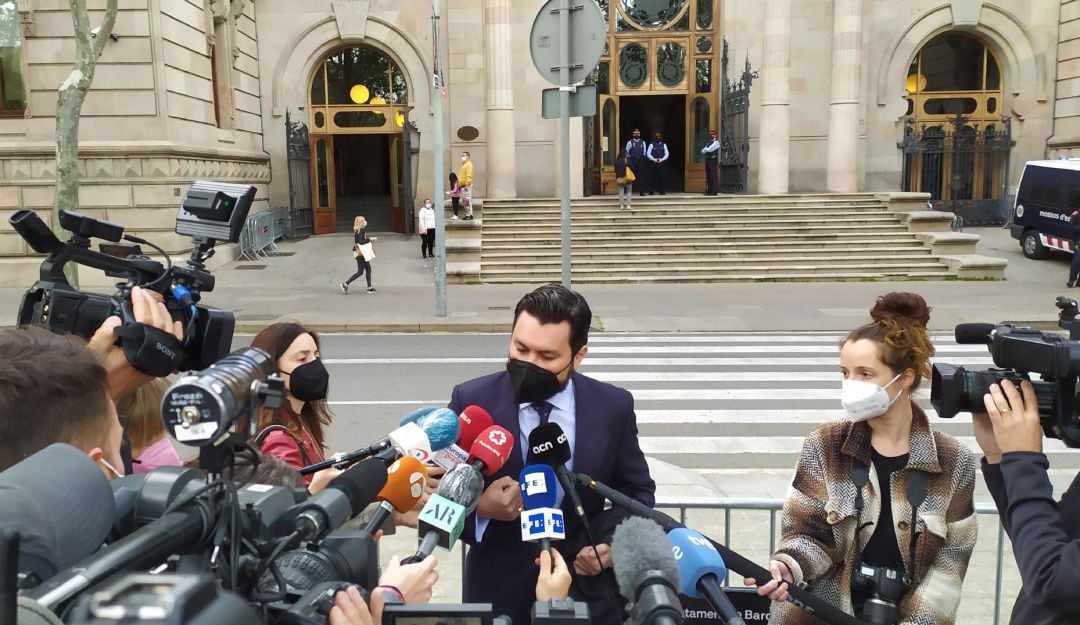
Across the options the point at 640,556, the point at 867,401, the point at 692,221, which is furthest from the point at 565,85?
the point at 692,221

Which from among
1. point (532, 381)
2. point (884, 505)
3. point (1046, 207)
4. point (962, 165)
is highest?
point (962, 165)

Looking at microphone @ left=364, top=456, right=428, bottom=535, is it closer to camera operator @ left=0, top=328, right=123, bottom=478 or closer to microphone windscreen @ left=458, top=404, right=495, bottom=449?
microphone windscreen @ left=458, top=404, right=495, bottom=449

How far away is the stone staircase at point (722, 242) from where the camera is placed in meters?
19.5

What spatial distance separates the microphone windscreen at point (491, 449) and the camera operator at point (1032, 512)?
1.33 m

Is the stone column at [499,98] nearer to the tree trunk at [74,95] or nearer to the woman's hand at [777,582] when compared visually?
the tree trunk at [74,95]

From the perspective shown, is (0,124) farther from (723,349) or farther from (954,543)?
(954,543)

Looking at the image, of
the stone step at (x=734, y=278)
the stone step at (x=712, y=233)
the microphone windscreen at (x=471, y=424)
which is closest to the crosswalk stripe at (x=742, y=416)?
the microphone windscreen at (x=471, y=424)

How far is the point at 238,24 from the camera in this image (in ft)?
77.6

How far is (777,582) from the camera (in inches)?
104

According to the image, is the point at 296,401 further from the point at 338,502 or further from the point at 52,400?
the point at 338,502

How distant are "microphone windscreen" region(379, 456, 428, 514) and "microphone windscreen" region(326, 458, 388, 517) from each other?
0.32 m

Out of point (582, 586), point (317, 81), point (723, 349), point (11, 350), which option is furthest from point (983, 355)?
point (317, 81)

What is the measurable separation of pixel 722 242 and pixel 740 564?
19.4 metres

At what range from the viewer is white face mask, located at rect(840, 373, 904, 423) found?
3.02 m
